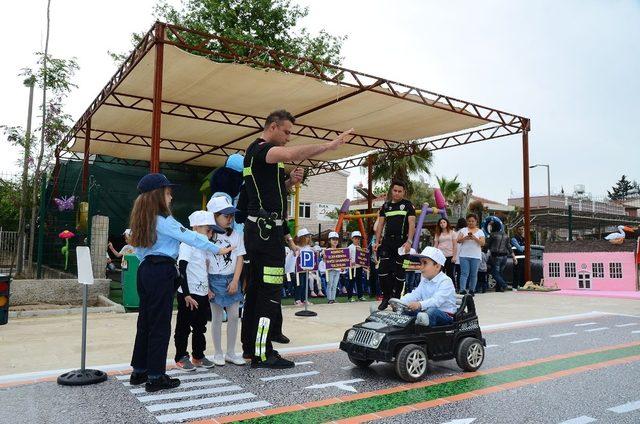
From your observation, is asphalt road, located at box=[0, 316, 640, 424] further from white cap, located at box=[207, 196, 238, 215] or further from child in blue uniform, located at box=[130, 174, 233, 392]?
white cap, located at box=[207, 196, 238, 215]

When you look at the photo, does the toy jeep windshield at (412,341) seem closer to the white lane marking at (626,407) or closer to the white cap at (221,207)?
the white lane marking at (626,407)

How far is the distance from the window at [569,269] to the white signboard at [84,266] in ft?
41.5

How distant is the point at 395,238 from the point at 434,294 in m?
3.61

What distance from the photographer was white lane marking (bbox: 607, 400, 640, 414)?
3395 millimetres

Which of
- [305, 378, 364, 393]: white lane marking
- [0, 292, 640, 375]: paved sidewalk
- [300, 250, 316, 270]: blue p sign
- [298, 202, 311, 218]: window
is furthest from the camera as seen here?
[298, 202, 311, 218]: window

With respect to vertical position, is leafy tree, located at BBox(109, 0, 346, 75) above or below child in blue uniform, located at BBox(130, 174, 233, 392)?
above

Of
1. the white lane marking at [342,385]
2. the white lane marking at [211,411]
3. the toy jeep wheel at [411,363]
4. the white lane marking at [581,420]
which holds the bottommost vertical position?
the white lane marking at [211,411]

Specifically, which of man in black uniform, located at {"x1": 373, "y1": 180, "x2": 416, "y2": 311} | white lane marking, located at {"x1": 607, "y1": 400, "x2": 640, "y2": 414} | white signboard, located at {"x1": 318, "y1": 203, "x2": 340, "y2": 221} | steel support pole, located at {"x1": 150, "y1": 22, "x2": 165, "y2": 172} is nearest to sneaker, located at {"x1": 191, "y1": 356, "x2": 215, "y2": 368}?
white lane marking, located at {"x1": 607, "y1": 400, "x2": 640, "y2": 414}

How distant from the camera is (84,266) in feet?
13.8

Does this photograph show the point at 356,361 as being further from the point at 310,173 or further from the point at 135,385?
the point at 310,173

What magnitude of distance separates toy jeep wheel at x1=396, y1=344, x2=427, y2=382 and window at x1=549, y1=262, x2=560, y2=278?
11.0m

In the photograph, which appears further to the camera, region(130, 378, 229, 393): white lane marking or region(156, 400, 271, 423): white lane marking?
region(130, 378, 229, 393): white lane marking

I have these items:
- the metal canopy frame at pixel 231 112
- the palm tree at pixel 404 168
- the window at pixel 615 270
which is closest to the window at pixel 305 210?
the palm tree at pixel 404 168

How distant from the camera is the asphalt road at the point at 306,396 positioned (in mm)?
3268
